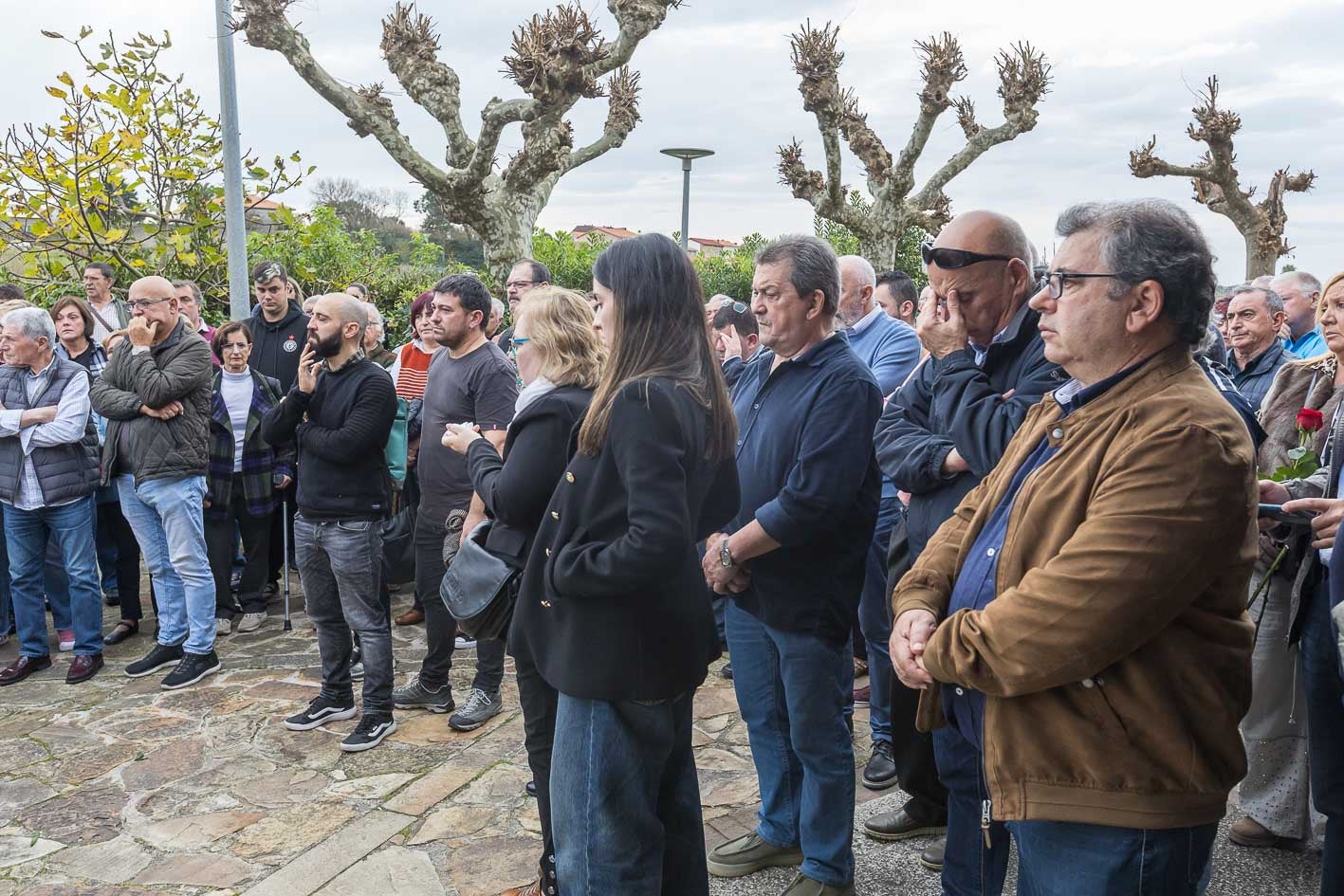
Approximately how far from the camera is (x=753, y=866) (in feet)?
11.7

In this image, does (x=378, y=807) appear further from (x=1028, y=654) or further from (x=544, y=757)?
(x=1028, y=654)

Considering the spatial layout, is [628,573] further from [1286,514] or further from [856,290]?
[856,290]

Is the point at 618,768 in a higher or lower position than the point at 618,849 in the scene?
higher

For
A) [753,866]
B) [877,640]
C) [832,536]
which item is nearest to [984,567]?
[832,536]

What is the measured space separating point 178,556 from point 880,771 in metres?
4.17

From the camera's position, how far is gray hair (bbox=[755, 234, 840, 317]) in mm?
3453

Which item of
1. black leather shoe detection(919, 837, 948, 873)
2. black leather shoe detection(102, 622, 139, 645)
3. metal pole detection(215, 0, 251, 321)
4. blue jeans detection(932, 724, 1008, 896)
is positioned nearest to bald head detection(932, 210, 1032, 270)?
blue jeans detection(932, 724, 1008, 896)

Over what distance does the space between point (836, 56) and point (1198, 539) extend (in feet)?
53.4

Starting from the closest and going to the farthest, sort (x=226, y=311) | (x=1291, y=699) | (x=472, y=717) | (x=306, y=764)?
(x=1291, y=699) < (x=306, y=764) < (x=472, y=717) < (x=226, y=311)

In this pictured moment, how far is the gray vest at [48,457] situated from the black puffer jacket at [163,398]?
295 millimetres

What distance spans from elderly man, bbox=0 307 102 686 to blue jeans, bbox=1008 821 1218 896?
5791 millimetres

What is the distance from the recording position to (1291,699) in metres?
3.76

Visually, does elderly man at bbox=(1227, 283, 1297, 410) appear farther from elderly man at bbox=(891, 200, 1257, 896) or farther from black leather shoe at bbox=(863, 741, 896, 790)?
elderly man at bbox=(891, 200, 1257, 896)

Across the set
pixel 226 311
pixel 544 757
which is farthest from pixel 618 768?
pixel 226 311
